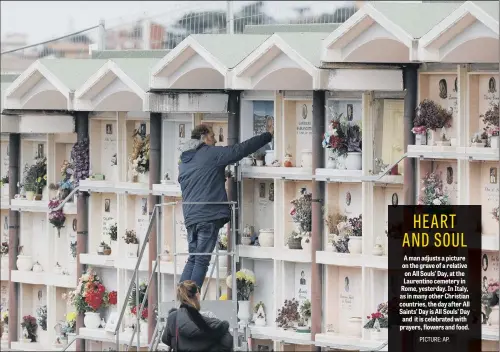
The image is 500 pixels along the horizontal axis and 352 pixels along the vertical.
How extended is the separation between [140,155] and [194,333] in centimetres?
716

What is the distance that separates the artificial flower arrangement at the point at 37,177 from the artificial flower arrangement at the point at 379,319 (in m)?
7.43

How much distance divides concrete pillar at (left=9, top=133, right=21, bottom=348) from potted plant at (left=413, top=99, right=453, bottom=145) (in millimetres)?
9166

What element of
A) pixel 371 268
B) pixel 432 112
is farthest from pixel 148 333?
pixel 432 112

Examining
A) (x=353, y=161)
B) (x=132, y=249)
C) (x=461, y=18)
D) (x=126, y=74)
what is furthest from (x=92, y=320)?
(x=461, y=18)

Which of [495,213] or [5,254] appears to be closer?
[495,213]

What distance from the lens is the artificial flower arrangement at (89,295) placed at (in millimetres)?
29672

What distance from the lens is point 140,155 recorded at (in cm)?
2897

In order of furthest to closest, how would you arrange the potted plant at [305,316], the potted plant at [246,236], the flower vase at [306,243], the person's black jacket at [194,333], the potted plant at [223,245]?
the potted plant at [223,245], the potted plant at [246,236], the potted plant at [305,316], the flower vase at [306,243], the person's black jacket at [194,333]

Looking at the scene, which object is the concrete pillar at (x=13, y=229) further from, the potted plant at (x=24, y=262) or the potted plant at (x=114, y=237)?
A: the potted plant at (x=114, y=237)

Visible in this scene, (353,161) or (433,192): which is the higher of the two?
(353,161)

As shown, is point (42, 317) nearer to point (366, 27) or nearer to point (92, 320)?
point (92, 320)

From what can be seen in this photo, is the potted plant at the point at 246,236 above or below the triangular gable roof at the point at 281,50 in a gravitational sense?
below

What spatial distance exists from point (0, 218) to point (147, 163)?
473 cm

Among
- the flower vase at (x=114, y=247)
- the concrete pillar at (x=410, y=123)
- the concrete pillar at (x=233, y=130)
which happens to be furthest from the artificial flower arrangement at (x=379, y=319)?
the flower vase at (x=114, y=247)
